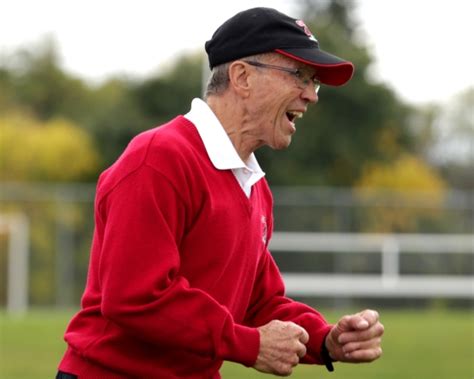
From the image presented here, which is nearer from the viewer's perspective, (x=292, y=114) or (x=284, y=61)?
(x=284, y=61)

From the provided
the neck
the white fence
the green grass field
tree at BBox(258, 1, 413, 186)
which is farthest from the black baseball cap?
tree at BBox(258, 1, 413, 186)

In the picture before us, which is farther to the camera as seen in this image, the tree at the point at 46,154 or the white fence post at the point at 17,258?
the tree at the point at 46,154

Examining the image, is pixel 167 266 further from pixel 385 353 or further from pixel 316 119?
pixel 316 119

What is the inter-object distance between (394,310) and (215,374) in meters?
21.8

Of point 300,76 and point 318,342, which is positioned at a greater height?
point 300,76

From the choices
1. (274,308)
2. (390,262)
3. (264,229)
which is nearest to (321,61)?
(264,229)

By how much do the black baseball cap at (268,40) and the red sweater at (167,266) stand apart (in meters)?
0.29

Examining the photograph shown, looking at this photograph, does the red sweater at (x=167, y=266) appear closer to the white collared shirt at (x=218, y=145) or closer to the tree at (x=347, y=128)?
the white collared shirt at (x=218, y=145)

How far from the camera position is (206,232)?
4215 mm

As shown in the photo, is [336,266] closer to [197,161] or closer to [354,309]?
[354,309]

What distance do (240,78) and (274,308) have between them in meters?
1.00

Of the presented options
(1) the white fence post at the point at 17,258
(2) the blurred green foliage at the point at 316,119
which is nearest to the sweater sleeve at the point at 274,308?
(1) the white fence post at the point at 17,258

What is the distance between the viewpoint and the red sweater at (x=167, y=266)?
3990 mm

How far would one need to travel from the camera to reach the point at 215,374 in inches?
181
